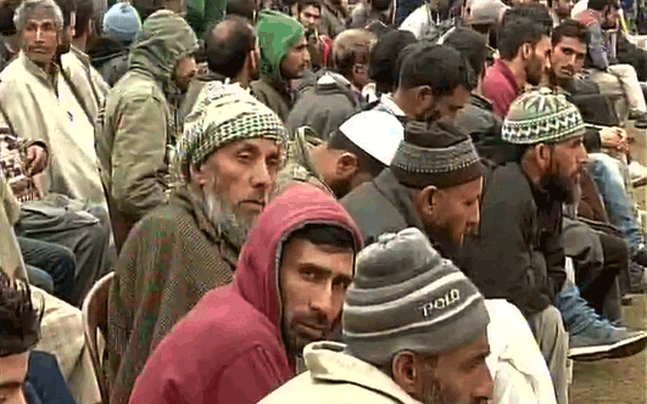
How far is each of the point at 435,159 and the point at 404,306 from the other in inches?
73.3

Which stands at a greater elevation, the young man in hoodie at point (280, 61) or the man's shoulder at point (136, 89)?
the man's shoulder at point (136, 89)

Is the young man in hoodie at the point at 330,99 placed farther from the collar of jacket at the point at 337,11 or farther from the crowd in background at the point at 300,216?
the collar of jacket at the point at 337,11

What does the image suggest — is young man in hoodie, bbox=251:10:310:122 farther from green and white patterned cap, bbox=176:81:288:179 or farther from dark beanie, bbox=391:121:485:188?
green and white patterned cap, bbox=176:81:288:179

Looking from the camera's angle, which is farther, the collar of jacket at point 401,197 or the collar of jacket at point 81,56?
the collar of jacket at point 81,56

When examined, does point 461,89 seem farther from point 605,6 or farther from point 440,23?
point 605,6

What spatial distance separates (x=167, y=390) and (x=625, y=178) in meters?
6.41

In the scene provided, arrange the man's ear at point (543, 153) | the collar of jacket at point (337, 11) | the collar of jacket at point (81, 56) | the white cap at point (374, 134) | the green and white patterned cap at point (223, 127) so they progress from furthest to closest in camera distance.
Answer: the collar of jacket at point (337, 11), the collar of jacket at point (81, 56), the man's ear at point (543, 153), the white cap at point (374, 134), the green and white patterned cap at point (223, 127)

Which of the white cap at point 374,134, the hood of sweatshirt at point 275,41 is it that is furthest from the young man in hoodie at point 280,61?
the white cap at point 374,134

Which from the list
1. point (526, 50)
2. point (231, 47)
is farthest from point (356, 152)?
point (526, 50)

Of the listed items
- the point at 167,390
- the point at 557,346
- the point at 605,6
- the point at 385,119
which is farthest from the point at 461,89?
the point at 605,6

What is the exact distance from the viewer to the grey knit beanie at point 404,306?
2580 mm

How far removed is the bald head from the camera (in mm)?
6422

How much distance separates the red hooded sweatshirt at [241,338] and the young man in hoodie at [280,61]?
13.1 ft

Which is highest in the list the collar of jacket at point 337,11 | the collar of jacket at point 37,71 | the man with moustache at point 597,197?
the collar of jacket at point 37,71
